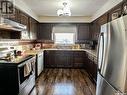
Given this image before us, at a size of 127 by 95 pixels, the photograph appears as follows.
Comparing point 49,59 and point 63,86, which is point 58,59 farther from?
point 63,86

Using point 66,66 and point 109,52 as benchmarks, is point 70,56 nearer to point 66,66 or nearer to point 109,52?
point 66,66

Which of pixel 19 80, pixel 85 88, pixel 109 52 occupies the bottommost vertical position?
pixel 85 88

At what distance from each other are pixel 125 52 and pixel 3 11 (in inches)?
100

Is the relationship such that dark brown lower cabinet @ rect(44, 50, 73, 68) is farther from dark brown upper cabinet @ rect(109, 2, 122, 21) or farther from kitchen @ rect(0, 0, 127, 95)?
dark brown upper cabinet @ rect(109, 2, 122, 21)

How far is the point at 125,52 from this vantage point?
4.80 feet

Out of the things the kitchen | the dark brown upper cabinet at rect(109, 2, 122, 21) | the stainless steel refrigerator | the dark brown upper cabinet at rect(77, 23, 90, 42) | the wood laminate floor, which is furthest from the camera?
the dark brown upper cabinet at rect(77, 23, 90, 42)

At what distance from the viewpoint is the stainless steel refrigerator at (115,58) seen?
4.87 ft

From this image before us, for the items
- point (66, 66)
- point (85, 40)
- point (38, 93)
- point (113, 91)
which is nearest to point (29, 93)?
point (38, 93)

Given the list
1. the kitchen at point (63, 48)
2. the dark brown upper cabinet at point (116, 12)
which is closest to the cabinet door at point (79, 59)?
the kitchen at point (63, 48)

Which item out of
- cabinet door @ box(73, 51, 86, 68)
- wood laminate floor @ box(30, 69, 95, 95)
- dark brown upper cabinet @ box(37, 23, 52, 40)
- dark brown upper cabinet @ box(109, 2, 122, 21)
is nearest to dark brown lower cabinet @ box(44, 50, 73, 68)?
cabinet door @ box(73, 51, 86, 68)

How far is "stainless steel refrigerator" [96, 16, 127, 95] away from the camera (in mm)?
1485

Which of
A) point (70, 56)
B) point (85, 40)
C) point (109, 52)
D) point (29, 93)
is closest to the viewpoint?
point (109, 52)

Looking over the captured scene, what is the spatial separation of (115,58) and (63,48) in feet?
16.6

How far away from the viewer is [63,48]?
6.73 m
